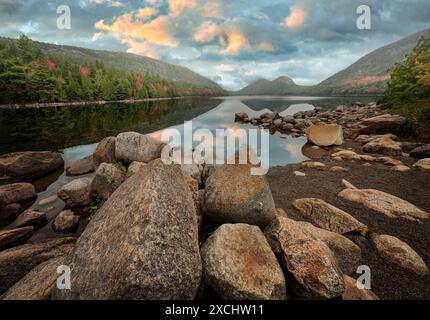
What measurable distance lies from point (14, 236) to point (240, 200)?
21.0 feet

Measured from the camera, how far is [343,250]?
4.69 m

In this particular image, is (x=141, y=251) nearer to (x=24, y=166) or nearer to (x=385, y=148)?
(x=24, y=166)

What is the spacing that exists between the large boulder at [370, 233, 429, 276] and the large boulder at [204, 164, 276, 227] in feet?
7.98

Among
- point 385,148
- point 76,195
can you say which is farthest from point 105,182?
point 385,148

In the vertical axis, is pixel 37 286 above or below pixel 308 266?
below

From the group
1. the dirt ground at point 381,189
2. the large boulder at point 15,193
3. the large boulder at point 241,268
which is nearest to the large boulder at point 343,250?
the dirt ground at point 381,189

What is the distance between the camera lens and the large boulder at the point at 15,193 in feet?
25.8

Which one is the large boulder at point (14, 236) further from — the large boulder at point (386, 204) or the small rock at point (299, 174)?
the small rock at point (299, 174)

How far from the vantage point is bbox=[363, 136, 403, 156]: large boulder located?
1291 centimetres

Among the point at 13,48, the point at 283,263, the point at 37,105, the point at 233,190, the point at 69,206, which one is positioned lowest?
the point at 69,206

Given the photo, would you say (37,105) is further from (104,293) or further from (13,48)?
(104,293)
